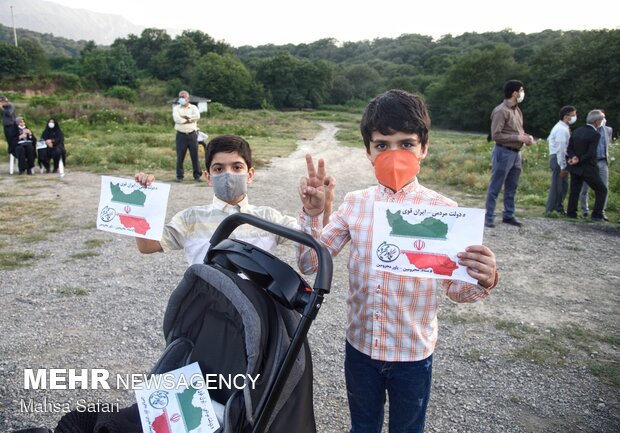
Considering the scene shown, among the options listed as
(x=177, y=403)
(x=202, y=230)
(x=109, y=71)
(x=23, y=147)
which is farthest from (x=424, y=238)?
(x=109, y=71)

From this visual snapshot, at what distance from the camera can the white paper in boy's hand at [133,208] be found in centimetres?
212

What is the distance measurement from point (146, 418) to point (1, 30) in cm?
14145

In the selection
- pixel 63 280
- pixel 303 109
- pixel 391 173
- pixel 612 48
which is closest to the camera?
pixel 391 173

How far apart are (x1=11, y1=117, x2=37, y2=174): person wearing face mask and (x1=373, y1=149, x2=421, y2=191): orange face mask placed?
1223cm

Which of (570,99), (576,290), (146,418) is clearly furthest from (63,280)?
(570,99)

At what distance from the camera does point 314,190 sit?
1.67 meters

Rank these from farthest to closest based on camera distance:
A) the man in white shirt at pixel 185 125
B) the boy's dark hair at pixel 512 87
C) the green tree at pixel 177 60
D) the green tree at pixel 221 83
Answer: the green tree at pixel 177 60 → the green tree at pixel 221 83 → the man in white shirt at pixel 185 125 → the boy's dark hair at pixel 512 87

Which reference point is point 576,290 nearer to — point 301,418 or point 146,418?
point 301,418

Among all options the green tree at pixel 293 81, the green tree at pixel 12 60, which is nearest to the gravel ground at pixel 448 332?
the green tree at pixel 12 60

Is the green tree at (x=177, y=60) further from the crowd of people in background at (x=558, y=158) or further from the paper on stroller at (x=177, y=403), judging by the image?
the paper on stroller at (x=177, y=403)

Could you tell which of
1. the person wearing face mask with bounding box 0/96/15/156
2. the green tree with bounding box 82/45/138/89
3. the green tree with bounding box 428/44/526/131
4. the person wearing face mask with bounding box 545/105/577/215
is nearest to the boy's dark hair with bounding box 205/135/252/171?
the person wearing face mask with bounding box 545/105/577/215

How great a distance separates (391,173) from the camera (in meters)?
1.66

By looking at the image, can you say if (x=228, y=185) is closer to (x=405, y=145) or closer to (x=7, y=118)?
(x=405, y=145)

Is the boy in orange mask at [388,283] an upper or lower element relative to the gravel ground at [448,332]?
upper
